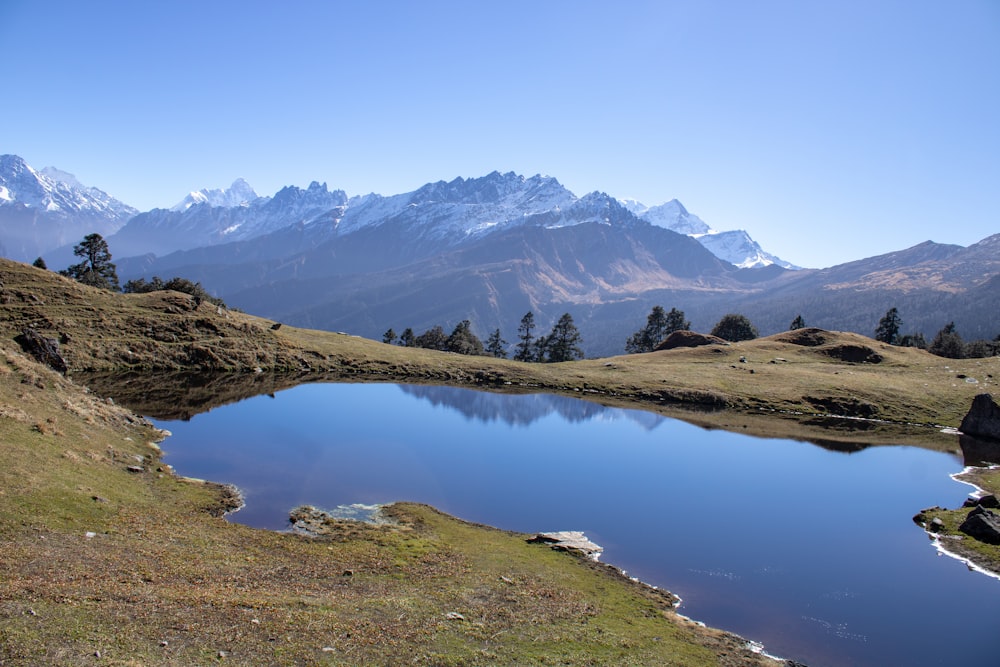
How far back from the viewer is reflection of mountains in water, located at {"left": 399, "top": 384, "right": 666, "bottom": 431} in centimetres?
7144

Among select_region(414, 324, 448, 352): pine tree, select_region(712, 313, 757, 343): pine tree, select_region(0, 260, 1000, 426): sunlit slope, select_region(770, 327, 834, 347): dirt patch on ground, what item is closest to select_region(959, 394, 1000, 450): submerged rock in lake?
select_region(0, 260, 1000, 426): sunlit slope

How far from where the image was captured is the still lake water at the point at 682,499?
27.6m

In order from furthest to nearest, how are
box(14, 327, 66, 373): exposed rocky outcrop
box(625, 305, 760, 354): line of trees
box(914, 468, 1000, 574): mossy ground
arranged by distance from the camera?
box(625, 305, 760, 354): line of trees → box(14, 327, 66, 373): exposed rocky outcrop → box(914, 468, 1000, 574): mossy ground

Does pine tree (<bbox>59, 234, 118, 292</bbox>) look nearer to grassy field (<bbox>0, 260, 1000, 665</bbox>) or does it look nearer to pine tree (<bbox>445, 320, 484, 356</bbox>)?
pine tree (<bbox>445, 320, 484, 356</bbox>)

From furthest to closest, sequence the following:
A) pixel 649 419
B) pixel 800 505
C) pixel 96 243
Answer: pixel 96 243 → pixel 649 419 → pixel 800 505

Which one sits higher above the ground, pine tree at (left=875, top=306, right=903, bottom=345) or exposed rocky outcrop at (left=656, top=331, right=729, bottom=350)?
pine tree at (left=875, top=306, right=903, bottom=345)

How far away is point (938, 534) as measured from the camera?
126ft

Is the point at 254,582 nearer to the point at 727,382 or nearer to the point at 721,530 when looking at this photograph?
the point at 721,530

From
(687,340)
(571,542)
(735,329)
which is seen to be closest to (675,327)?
(735,329)

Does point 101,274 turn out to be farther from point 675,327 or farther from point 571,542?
point 675,327

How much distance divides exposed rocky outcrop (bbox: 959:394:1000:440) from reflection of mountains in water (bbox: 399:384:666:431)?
36.8 meters

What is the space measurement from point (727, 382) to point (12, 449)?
90669 mm

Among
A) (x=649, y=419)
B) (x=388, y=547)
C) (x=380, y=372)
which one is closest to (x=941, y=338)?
(x=649, y=419)

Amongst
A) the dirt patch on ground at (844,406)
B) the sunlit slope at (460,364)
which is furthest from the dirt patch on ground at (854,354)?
the dirt patch on ground at (844,406)
